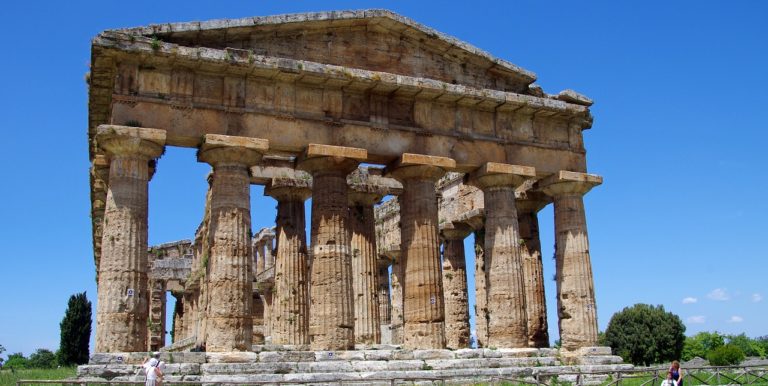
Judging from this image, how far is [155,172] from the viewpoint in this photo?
2258 cm

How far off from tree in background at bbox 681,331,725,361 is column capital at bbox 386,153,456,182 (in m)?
47.9

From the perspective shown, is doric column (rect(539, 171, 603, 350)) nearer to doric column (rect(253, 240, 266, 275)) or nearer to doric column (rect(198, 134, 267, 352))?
doric column (rect(198, 134, 267, 352))

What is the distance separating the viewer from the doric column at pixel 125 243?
1942 cm

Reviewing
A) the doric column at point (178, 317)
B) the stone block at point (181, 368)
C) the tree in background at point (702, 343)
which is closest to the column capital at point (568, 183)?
the stone block at point (181, 368)

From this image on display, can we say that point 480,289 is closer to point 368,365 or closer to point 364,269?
point 364,269

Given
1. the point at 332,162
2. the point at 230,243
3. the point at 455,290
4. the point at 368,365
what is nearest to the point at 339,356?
the point at 368,365

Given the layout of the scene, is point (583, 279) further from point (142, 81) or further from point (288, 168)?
point (142, 81)

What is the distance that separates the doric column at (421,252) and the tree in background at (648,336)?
1114 inches

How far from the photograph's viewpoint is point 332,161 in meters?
22.8

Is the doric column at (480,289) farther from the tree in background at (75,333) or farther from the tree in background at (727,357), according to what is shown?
the tree in background at (75,333)

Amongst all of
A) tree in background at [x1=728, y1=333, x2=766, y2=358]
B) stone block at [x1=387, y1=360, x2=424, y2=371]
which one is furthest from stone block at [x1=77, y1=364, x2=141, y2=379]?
tree in background at [x1=728, y1=333, x2=766, y2=358]

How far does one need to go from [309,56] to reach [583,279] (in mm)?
11272

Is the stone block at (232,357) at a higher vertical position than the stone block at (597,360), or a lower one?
higher

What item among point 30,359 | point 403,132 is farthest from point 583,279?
point 30,359
